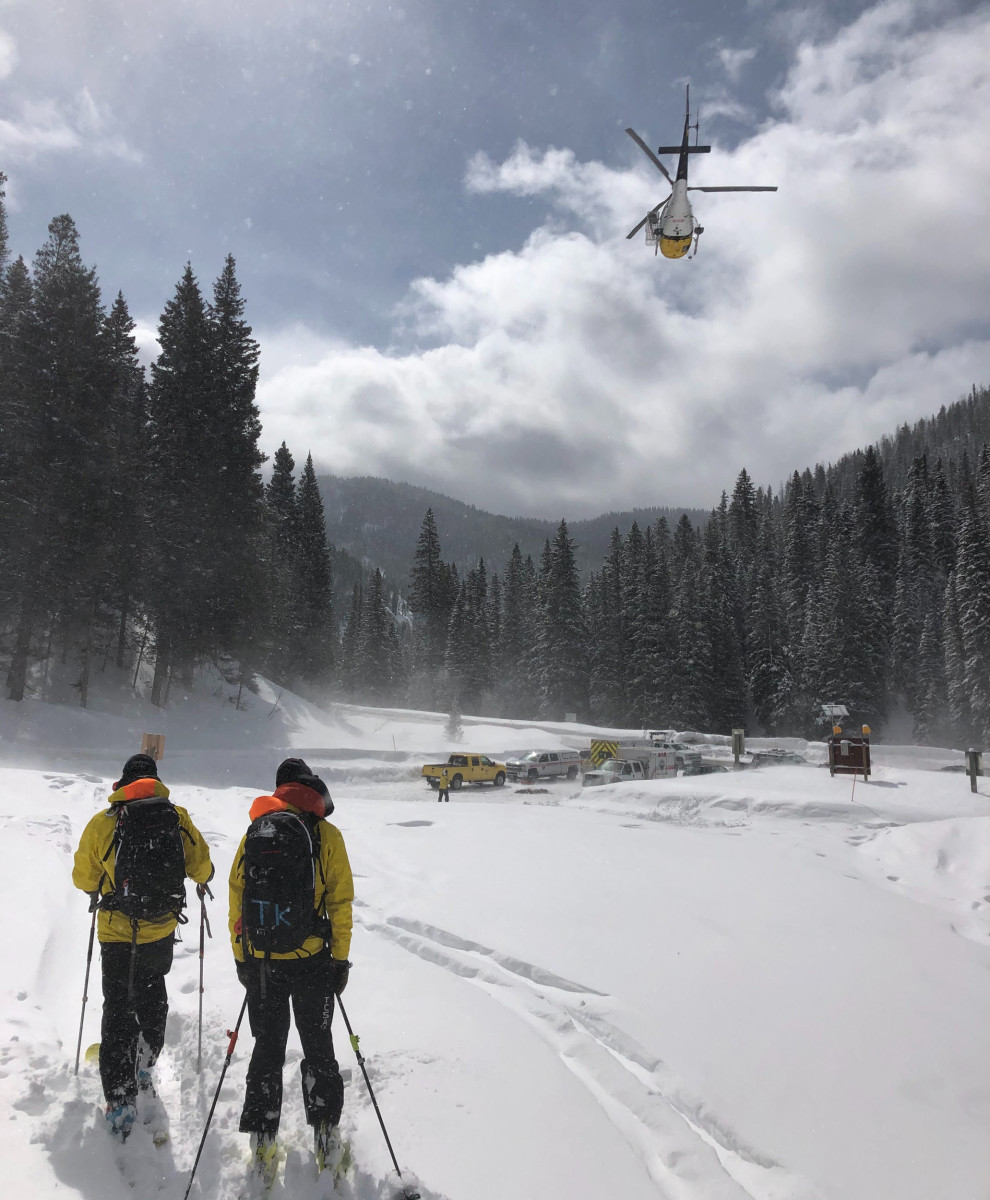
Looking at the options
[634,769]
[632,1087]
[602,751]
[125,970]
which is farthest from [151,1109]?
[602,751]

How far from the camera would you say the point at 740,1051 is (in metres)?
5.29

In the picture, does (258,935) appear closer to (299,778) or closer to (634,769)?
(299,778)

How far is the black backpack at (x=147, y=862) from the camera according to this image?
414 centimetres

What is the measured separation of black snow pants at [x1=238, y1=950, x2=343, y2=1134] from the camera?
3.73 meters

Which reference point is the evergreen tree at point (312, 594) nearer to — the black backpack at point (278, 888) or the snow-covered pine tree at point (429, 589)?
the snow-covered pine tree at point (429, 589)

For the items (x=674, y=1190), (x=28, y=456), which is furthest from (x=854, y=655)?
(x=674, y=1190)

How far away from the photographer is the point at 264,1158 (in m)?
3.68

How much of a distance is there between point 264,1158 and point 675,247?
1178 cm

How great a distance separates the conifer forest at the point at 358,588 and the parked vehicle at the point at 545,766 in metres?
12.5

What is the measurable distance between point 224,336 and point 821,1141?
3523 cm

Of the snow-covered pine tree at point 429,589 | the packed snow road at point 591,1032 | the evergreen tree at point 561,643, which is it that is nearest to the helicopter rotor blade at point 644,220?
the packed snow road at point 591,1032

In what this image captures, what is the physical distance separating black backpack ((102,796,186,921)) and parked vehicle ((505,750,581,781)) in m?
26.7

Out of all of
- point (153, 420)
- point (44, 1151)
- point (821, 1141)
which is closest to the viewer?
point (44, 1151)

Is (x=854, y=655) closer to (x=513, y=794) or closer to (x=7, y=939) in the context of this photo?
(x=513, y=794)
